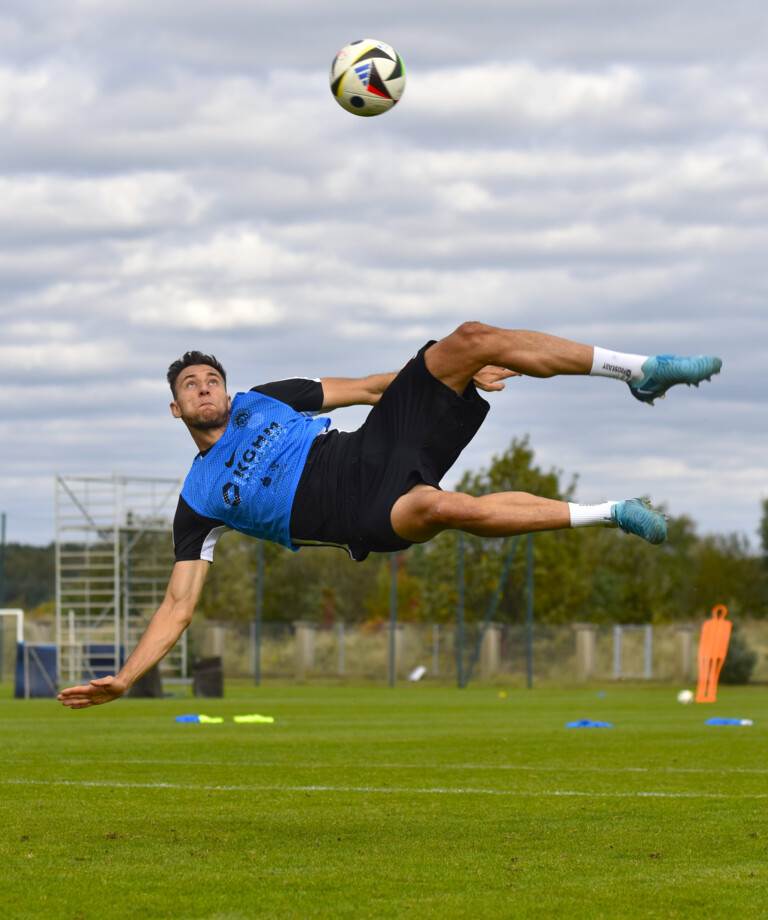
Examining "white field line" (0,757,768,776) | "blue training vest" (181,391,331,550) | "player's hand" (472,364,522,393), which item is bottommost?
"white field line" (0,757,768,776)

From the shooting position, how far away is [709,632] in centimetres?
2630

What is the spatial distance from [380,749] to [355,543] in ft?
20.6

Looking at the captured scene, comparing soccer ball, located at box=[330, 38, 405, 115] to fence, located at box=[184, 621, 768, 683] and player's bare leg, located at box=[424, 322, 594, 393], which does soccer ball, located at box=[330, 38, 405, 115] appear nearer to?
player's bare leg, located at box=[424, 322, 594, 393]

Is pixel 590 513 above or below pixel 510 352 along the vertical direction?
below

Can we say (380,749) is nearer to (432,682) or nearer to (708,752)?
(708,752)

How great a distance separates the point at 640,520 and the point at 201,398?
254cm

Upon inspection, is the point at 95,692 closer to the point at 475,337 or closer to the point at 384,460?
the point at 384,460

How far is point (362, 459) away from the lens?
7.06m

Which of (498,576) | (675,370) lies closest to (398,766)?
(675,370)

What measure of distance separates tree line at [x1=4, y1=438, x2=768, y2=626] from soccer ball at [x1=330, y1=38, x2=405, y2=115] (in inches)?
1032

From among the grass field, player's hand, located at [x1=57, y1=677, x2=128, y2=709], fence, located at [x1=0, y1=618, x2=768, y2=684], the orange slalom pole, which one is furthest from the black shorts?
fence, located at [x1=0, y1=618, x2=768, y2=684]

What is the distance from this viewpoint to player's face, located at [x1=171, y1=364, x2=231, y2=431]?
284 inches

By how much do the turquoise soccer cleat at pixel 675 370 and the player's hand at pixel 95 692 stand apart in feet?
9.51

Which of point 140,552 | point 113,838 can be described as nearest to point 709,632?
point 140,552
